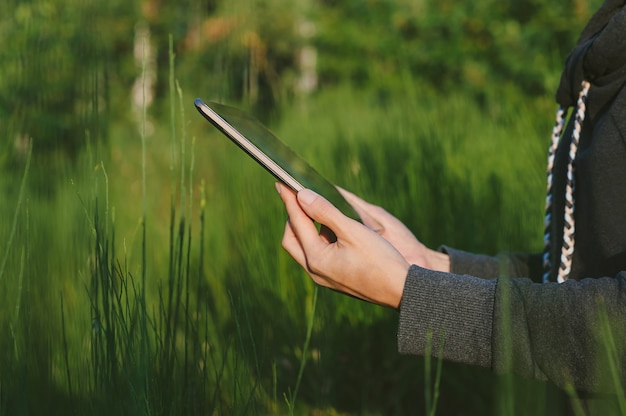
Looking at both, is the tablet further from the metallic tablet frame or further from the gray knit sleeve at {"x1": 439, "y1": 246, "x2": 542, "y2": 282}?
the gray knit sleeve at {"x1": 439, "y1": 246, "x2": 542, "y2": 282}

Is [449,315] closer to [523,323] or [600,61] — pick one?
[523,323]

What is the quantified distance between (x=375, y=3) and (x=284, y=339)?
3.78 metres

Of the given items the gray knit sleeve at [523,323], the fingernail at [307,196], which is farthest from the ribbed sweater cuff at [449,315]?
the fingernail at [307,196]

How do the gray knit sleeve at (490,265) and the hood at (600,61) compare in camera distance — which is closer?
the hood at (600,61)

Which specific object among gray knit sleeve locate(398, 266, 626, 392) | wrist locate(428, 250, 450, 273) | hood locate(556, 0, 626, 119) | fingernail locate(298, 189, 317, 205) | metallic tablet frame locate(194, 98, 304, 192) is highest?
hood locate(556, 0, 626, 119)

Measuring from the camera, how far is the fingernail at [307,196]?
965mm

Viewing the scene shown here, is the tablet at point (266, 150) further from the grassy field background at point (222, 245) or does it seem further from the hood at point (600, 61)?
the hood at point (600, 61)

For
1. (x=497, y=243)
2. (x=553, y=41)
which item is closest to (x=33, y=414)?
(x=497, y=243)

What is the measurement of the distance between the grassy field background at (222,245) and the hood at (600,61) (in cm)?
42

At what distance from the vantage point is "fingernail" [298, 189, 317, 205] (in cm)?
97

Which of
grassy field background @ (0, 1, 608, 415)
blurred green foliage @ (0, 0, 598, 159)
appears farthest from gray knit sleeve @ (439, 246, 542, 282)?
blurred green foliage @ (0, 0, 598, 159)

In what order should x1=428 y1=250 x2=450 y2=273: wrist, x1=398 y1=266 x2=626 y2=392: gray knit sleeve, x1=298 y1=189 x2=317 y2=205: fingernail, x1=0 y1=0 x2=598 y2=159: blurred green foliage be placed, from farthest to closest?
x1=0 y1=0 x2=598 y2=159: blurred green foliage → x1=428 y1=250 x2=450 y2=273: wrist → x1=298 y1=189 x2=317 y2=205: fingernail → x1=398 y1=266 x2=626 y2=392: gray knit sleeve

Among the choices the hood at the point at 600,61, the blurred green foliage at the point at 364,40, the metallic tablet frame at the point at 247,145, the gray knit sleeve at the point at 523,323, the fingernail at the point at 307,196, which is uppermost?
the blurred green foliage at the point at 364,40

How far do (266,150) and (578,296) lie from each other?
44 centimetres
